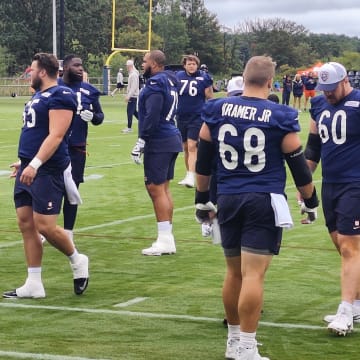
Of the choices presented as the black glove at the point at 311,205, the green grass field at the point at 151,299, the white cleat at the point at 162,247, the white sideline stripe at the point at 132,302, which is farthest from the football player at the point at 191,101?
the black glove at the point at 311,205

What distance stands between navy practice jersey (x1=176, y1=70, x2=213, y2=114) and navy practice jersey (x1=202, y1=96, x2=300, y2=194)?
8.87 meters

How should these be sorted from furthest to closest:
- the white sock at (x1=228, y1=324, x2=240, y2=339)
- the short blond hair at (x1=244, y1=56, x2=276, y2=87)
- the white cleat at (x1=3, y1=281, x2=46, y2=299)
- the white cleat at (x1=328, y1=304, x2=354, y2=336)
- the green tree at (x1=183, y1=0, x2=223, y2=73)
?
the green tree at (x1=183, y1=0, x2=223, y2=73), the white cleat at (x1=3, y1=281, x2=46, y2=299), the white cleat at (x1=328, y1=304, x2=354, y2=336), the white sock at (x1=228, y1=324, x2=240, y2=339), the short blond hair at (x1=244, y1=56, x2=276, y2=87)

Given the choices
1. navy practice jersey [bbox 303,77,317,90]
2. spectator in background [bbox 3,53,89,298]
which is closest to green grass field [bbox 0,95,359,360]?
spectator in background [bbox 3,53,89,298]

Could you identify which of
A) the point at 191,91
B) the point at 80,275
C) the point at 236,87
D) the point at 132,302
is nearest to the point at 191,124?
the point at 191,91

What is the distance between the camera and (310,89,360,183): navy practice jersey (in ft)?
21.9

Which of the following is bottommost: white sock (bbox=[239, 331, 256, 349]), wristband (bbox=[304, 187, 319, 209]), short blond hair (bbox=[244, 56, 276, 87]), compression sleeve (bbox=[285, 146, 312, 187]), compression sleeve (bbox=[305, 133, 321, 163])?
white sock (bbox=[239, 331, 256, 349])

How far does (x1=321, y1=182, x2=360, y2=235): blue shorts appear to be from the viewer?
6594 millimetres

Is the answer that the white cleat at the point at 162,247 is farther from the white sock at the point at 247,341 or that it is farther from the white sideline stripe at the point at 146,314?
the white sock at the point at 247,341

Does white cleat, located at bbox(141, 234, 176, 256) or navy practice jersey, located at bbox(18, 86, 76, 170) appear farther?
white cleat, located at bbox(141, 234, 176, 256)

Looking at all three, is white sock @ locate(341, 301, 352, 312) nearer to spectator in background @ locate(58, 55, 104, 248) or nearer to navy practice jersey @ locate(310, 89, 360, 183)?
navy practice jersey @ locate(310, 89, 360, 183)

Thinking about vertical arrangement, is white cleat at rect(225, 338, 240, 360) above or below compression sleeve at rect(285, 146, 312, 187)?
below

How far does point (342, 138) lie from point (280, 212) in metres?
1.36

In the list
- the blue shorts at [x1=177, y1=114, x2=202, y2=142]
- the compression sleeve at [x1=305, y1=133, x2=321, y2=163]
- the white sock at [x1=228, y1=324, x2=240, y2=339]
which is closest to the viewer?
the white sock at [x1=228, y1=324, x2=240, y2=339]

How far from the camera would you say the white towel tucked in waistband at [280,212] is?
5.54 metres
